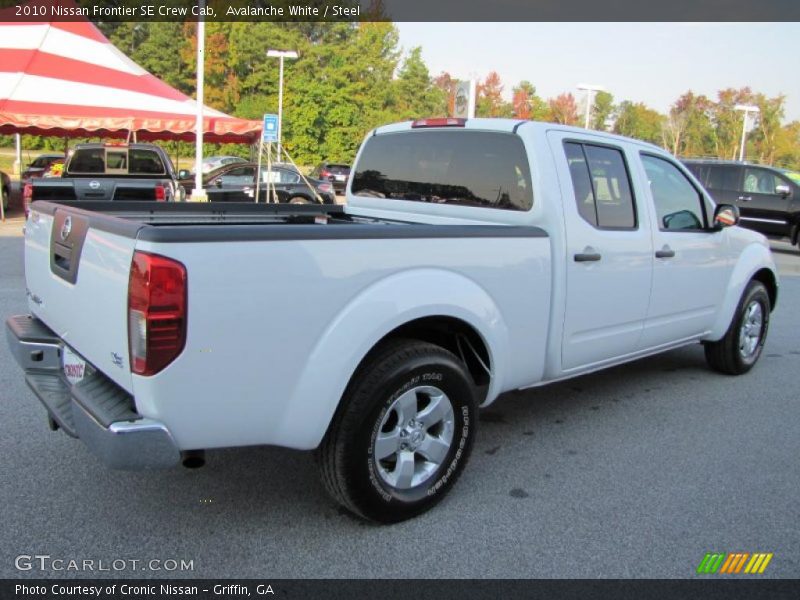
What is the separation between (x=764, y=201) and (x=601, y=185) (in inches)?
553

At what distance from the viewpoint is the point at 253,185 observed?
20453mm

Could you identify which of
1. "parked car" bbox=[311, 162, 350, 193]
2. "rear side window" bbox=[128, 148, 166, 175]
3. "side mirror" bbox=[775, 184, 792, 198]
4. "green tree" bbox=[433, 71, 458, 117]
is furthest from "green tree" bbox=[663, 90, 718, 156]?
"rear side window" bbox=[128, 148, 166, 175]

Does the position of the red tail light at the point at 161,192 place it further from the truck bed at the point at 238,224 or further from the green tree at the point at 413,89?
the green tree at the point at 413,89

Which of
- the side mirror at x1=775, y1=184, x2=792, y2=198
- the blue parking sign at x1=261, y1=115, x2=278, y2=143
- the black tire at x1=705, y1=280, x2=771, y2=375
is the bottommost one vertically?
the black tire at x1=705, y1=280, x2=771, y2=375

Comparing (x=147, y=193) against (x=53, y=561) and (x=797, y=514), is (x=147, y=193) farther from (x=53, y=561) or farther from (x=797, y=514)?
(x=797, y=514)

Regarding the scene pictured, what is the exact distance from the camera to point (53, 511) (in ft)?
10.4

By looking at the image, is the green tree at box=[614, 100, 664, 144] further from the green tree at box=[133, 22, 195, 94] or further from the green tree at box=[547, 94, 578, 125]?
the green tree at box=[133, 22, 195, 94]

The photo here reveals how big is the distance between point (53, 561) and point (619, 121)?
74.7 meters

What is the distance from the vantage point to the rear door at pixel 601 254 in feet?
12.8

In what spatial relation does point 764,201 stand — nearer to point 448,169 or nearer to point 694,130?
point 448,169

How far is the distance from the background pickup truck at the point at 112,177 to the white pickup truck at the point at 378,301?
24.0 feet

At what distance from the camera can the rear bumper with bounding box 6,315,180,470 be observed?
7.95ft

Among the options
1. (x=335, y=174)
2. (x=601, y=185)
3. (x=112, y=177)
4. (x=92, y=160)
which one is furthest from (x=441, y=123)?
(x=335, y=174)

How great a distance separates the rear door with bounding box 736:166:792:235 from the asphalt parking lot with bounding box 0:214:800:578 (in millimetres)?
12998
